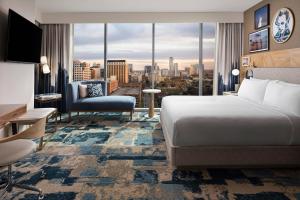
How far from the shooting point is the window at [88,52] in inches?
271

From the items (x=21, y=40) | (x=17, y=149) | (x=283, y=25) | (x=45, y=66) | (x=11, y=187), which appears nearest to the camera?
(x=17, y=149)

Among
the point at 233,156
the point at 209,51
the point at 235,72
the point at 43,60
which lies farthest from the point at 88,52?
the point at 233,156

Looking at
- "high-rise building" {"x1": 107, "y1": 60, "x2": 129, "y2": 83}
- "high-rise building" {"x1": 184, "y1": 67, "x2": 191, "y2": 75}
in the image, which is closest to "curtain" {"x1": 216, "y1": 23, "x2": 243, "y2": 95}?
"high-rise building" {"x1": 184, "y1": 67, "x2": 191, "y2": 75}

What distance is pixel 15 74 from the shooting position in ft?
12.3

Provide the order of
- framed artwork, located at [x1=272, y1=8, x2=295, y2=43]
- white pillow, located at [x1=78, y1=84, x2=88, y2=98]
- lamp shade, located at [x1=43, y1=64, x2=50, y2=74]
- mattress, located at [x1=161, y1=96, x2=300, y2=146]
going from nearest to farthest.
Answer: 1. mattress, located at [x1=161, y1=96, x2=300, y2=146]
2. framed artwork, located at [x1=272, y1=8, x2=295, y2=43]
3. white pillow, located at [x1=78, y1=84, x2=88, y2=98]
4. lamp shade, located at [x1=43, y1=64, x2=50, y2=74]

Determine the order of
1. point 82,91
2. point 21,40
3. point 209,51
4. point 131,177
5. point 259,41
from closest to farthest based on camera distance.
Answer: point 131,177, point 21,40, point 259,41, point 82,91, point 209,51

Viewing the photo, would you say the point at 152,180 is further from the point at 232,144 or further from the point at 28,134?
the point at 28,134

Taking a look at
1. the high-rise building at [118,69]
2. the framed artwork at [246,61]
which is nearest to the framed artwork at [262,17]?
the framed artwork at [246,61]

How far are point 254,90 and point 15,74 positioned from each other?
12.2ft

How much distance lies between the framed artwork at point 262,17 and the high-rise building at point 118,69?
11.3ft

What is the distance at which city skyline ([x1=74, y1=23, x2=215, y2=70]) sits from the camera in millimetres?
6828

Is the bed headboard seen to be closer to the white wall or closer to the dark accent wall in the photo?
the dark accent wall

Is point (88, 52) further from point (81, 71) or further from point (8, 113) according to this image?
point (8, 113)

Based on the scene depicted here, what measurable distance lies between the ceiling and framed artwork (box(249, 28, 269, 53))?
2.20 feet
